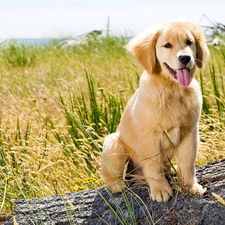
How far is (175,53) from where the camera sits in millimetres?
3283

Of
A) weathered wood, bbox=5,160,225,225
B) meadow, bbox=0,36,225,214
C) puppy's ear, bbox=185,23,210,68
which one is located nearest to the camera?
weathered wood, bbox=5,160,225,225

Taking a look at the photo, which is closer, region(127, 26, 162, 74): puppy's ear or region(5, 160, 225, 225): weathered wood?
region(5, 160, 225, 225): weathered wood

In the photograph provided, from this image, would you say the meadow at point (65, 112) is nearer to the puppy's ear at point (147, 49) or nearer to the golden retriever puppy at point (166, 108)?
the golden retriever puppy at point (166, 108)

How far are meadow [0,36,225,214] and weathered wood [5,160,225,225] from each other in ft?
0.85

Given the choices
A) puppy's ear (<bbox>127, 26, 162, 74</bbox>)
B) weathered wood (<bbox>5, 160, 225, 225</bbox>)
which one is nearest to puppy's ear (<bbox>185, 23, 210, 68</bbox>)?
puppy's ear (<bbox>127, 26, 162, 74</bbox>)

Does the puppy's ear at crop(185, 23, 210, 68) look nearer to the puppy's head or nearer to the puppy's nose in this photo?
the puppy's head

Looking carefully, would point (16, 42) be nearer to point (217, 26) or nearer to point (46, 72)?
point (46, 72)

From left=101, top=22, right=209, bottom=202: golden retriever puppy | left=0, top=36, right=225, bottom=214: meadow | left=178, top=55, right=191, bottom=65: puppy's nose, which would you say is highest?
left=178, top=55, right=191, bottom=65: puppy's nose

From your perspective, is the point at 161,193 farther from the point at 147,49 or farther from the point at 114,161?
the point at 147,49

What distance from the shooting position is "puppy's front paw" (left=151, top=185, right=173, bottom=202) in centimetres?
333

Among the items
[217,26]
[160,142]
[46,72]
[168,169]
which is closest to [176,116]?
[160,142]

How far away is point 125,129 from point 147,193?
398mm

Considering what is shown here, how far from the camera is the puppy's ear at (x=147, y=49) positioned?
11.2ft

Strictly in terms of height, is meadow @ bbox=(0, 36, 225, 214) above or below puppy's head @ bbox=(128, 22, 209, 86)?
below
